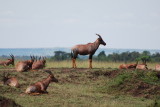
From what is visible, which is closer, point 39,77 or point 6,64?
point 39,77

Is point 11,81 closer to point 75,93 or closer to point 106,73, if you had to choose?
point 75,93

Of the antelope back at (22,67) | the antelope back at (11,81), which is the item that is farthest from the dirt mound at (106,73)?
the antelope back at (11,81)

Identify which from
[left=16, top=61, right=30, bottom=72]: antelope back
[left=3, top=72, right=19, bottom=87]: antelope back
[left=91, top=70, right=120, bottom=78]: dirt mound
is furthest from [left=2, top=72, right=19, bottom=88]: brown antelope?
[left=91, top=70, right=120, bottom=78]: dirt mound

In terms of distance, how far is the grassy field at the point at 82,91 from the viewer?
15.8 m

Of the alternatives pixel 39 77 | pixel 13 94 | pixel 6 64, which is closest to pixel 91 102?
pixel 13 94

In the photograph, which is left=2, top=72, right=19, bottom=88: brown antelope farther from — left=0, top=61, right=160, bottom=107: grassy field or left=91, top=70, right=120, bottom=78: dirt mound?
left=91, top=70, right=120, bottom=78: dirt mound

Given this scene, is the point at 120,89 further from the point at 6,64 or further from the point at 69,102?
the point at 6,64

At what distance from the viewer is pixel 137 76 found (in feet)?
69.4

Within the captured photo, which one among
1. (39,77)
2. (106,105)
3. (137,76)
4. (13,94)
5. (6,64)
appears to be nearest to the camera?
(106,105)

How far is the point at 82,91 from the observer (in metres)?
19.8

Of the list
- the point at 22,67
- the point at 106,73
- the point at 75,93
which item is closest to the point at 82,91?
the point at 75,93

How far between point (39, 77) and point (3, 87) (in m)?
5.17

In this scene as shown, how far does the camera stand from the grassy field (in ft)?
52.0

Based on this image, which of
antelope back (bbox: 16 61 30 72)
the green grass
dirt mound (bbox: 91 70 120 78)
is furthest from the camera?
antelope back (bbox: 16 61 30 72)
